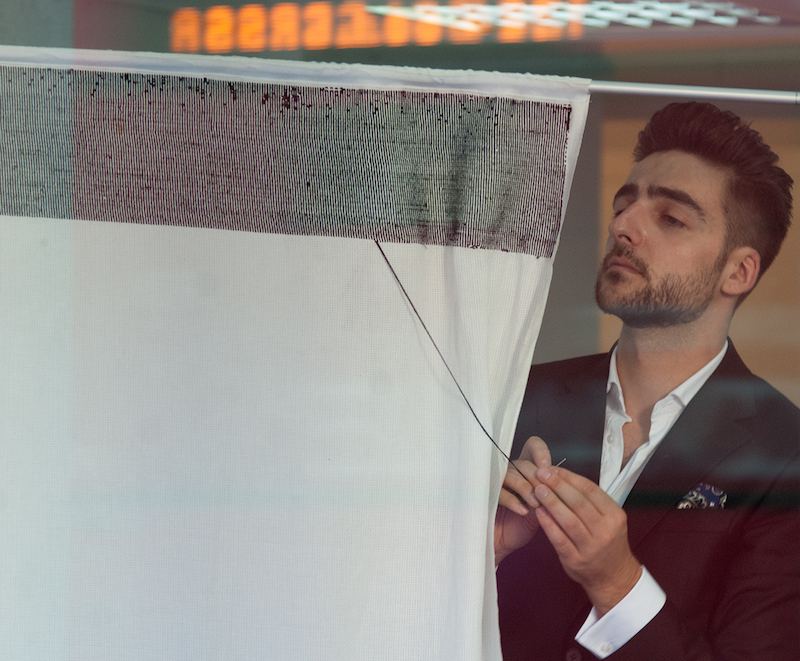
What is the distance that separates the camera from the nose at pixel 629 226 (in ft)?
2.50

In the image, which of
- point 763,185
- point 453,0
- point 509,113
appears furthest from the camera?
point 453,0

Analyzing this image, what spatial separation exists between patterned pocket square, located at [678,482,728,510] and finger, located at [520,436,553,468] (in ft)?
0.62

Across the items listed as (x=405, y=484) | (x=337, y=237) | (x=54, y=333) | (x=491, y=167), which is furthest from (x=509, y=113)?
(x=54, y=333)

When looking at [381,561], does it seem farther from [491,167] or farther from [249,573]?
[491,167]

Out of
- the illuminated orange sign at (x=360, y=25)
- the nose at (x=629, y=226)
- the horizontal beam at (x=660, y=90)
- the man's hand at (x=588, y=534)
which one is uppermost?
the illuminated orange sign at (x=360, y=25)

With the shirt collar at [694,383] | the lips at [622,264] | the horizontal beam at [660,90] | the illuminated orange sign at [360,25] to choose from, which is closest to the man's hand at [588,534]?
the shirt collar at [694,383]

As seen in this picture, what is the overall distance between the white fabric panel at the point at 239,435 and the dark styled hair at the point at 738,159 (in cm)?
32

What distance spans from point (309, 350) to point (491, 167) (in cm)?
26

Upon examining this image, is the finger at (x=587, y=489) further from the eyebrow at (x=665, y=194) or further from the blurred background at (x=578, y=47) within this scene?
the eyebrow at (x=665, y=194)

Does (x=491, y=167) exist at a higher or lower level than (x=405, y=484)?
higher

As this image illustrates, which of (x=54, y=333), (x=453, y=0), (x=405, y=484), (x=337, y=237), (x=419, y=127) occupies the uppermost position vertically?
(x=453, y=0)

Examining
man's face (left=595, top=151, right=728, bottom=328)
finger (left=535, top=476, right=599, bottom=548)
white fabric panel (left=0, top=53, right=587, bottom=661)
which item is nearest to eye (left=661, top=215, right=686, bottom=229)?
man's face (left=595, top=151, right=728, bottom=328)

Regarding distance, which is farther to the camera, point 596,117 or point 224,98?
point 596,117

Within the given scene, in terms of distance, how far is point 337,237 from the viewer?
2.04 ft
